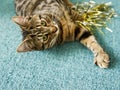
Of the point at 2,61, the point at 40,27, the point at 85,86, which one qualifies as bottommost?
the point at 85,86

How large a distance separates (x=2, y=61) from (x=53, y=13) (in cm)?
37

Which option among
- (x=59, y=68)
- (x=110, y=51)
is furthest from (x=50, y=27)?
(x=110, y=51)

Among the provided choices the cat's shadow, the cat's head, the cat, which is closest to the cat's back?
the cat

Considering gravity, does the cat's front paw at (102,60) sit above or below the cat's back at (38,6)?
below

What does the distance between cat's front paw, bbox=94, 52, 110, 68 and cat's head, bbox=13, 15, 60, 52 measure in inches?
9.3

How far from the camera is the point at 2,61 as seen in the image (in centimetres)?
132

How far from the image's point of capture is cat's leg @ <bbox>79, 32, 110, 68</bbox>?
1229mm

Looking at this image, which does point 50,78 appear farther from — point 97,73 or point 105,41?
point 105,41

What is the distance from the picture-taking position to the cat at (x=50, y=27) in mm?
1254

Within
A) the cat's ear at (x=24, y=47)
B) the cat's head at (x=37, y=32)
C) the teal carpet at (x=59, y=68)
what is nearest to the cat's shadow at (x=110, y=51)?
the teal carpet at (x=59, y=68)

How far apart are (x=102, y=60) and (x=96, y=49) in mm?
88

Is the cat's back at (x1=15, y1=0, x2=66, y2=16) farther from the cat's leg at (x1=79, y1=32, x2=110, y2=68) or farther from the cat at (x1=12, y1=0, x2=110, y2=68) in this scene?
the cat's leg at (x1=79, y1=32, x2=110, y2=68)

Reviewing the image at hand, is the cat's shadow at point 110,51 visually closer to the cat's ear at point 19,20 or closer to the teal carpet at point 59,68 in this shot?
the teal carpet at point 59,68

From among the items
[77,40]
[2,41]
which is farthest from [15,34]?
[77,40]
